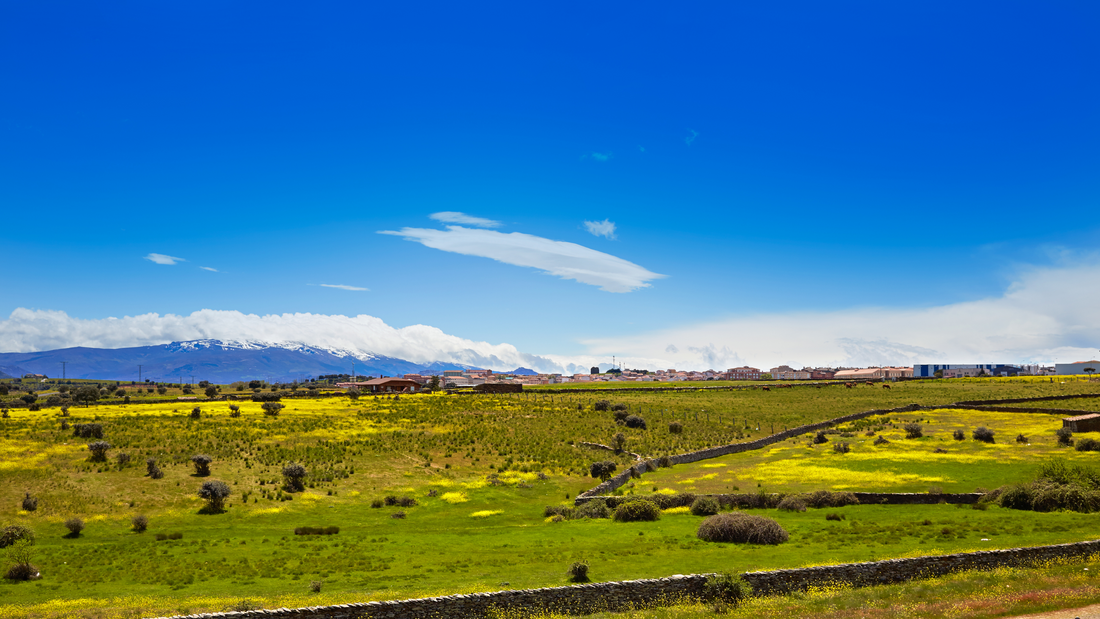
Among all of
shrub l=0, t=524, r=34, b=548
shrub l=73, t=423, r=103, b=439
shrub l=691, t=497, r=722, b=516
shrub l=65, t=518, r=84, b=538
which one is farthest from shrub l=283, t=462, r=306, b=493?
shrub l=691, t=497, r=722, b=516

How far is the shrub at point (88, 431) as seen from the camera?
49.9 meters

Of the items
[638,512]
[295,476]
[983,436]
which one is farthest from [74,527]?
[983,436]

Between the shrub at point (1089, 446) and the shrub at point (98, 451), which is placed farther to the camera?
the shrub at point (98, 451)

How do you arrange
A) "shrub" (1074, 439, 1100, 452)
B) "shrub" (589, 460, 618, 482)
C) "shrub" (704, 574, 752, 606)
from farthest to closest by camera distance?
"shrub" (589, 460, 618, 482), "shrub" (1074, 439, 1100, 452), "shrub" (704, 574, 752, 606)

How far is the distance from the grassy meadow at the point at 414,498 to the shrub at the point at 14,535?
117cm

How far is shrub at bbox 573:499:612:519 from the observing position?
35.2 metres

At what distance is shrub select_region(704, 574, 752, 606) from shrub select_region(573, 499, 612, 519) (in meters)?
16.4

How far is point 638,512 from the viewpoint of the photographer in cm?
3347

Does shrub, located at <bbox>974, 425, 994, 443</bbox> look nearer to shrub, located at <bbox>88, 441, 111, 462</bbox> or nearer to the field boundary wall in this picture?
the field boundary wall

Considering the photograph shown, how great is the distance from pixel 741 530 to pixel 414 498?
2478 cm

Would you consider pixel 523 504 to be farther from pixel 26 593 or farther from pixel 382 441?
pixel 26 593

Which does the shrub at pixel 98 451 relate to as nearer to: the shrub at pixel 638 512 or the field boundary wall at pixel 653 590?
the field boundary wall at pixel 653 590

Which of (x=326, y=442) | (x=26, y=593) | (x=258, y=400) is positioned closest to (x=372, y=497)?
(x=326, y=442)

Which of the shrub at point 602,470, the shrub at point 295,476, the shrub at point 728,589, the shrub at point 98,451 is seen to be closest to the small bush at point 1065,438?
the shrub at point 602,470
